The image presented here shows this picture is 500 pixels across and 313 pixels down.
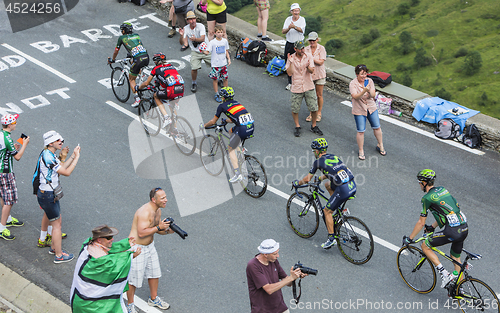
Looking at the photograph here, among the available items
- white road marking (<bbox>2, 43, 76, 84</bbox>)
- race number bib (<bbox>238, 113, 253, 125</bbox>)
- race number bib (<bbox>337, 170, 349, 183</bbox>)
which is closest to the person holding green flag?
race number bib (<bbox>337, 170, 349, 183</bbox>)

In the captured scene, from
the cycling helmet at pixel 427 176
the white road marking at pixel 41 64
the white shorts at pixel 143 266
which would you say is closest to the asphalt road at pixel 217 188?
the white road marking at pixel 41 64

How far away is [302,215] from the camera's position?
8.36m

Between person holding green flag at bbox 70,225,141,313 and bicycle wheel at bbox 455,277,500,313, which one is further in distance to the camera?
bicycle wheel at bbox 455,277,500,313

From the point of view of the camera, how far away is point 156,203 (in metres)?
6.33

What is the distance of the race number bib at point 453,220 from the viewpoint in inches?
266

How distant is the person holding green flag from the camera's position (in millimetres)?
5133

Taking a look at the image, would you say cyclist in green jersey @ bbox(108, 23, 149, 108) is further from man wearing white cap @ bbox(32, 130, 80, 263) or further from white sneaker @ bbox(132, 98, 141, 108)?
man wearing white cap @ bbox(32, 130, 80, 263)

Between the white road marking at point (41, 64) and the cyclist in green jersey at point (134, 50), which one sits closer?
the cyclist in green jersey at point (134, 50)

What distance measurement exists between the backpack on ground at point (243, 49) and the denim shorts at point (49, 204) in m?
8.55

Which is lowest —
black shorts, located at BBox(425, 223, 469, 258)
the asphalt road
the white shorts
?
the asphalt road

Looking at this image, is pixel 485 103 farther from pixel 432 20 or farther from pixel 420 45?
pixel 432 20

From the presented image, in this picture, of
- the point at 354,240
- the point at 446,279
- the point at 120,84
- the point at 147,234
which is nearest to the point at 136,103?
the point at 120,84

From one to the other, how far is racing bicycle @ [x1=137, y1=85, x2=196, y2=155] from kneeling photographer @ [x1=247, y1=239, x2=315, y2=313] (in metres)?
5.28

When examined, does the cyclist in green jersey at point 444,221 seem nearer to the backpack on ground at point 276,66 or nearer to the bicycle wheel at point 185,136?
the bicycle wheel at point 185,136
